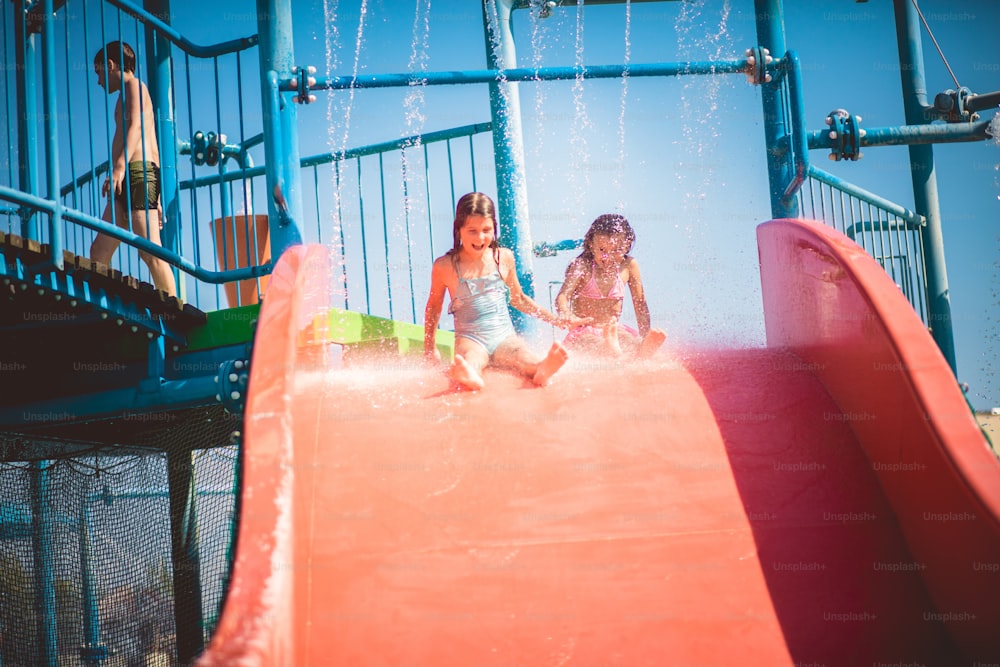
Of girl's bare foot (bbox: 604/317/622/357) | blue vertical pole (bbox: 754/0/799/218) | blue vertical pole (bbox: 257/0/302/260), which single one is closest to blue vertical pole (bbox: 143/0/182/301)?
blue vertical pole (bbox: 257/0/302/260)

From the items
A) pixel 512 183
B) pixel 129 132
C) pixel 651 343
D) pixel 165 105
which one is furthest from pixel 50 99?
pixel 651 343

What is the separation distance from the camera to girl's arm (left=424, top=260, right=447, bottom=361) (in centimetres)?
439

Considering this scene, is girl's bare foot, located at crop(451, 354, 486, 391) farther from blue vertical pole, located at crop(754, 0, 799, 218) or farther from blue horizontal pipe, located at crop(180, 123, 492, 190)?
blue horizontal pipe, located at crop(180, 123, 492, 190)

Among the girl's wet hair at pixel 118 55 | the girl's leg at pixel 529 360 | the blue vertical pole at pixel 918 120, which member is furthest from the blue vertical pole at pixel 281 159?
the blue vertical pole at pixel 918 120

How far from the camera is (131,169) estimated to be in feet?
17.2

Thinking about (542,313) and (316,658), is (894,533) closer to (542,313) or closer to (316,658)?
(316,658)

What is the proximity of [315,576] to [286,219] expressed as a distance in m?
2.08

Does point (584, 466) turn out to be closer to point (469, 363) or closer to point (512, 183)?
point (469, 363)

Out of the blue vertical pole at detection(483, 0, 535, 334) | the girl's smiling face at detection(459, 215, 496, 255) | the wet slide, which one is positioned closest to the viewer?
the wet slide

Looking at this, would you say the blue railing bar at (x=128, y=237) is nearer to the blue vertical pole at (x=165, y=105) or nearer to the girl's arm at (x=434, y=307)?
the girl's arm at (x=434, y=307)

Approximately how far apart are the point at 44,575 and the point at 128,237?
3.95 meters

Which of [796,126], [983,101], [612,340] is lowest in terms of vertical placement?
[612,340]

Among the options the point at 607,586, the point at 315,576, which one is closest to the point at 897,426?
the point at 607,586

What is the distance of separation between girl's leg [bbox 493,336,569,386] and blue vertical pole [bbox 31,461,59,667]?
461 centimetres
